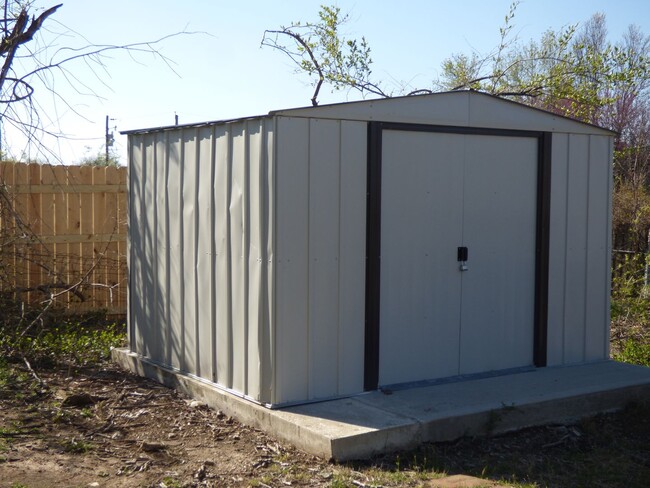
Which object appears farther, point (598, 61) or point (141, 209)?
point (598, 61)

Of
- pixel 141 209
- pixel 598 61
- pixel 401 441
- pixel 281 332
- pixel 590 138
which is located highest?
pixel 598 61

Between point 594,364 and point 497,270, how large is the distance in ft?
4.92

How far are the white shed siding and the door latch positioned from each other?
41.0 inches

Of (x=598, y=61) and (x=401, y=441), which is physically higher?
(x=598, y=61)

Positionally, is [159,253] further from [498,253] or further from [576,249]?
[576,249]

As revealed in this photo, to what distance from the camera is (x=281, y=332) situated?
19.8 feet

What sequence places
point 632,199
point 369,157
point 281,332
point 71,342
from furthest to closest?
1. point 632,199
2. point 71,342
3. point 369,157
4. point 281,332

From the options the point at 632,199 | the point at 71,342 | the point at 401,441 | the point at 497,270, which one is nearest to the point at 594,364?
the point at 497,270

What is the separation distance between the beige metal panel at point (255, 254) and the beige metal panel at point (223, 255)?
0.33 meters

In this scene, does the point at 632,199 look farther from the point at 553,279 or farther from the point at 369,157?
the point at 369,157

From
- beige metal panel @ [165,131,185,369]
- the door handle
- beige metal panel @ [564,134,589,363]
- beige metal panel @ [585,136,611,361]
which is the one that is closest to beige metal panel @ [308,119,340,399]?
the door handle

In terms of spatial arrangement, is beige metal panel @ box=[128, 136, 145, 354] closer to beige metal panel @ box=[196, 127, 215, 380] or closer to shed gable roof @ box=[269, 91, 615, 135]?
beige metal panel @ box=[196, 127, 215, 380]

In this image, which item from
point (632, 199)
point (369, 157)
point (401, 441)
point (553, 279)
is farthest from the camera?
point (632, 199)

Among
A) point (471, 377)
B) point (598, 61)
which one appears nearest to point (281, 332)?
point (471, 377)
